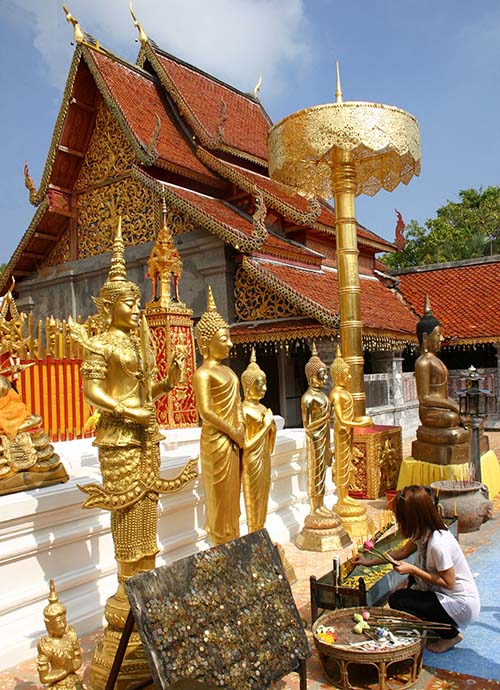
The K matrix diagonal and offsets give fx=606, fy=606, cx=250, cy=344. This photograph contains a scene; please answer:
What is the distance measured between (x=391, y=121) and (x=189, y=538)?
3.77 metres

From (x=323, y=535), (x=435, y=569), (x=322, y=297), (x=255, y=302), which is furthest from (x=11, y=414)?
(x=322, y=297)

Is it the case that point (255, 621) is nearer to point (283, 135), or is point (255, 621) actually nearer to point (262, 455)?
point (262, 455)

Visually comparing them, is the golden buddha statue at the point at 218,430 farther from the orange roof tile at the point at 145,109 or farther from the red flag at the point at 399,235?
the red flag at the point at 399,235

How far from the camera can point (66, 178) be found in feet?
37.5

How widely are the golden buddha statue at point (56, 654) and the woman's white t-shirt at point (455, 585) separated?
68.1 inches

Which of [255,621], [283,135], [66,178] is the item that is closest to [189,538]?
[255,621]

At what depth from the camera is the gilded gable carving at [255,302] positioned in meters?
9.23

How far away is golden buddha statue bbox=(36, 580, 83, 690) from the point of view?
2.32 metres

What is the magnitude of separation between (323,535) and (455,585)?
1.78 m

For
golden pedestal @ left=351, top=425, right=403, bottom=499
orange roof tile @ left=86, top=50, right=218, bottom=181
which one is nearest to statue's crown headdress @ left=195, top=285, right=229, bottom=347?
golden pedestal @ left=351, top=425, right=403, bottom=499

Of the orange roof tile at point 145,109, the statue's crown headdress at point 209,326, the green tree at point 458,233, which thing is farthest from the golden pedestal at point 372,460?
the green tree at point 458,233

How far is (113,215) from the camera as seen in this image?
1100cm

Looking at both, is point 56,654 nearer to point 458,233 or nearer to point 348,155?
point 348,155

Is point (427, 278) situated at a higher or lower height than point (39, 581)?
higher
